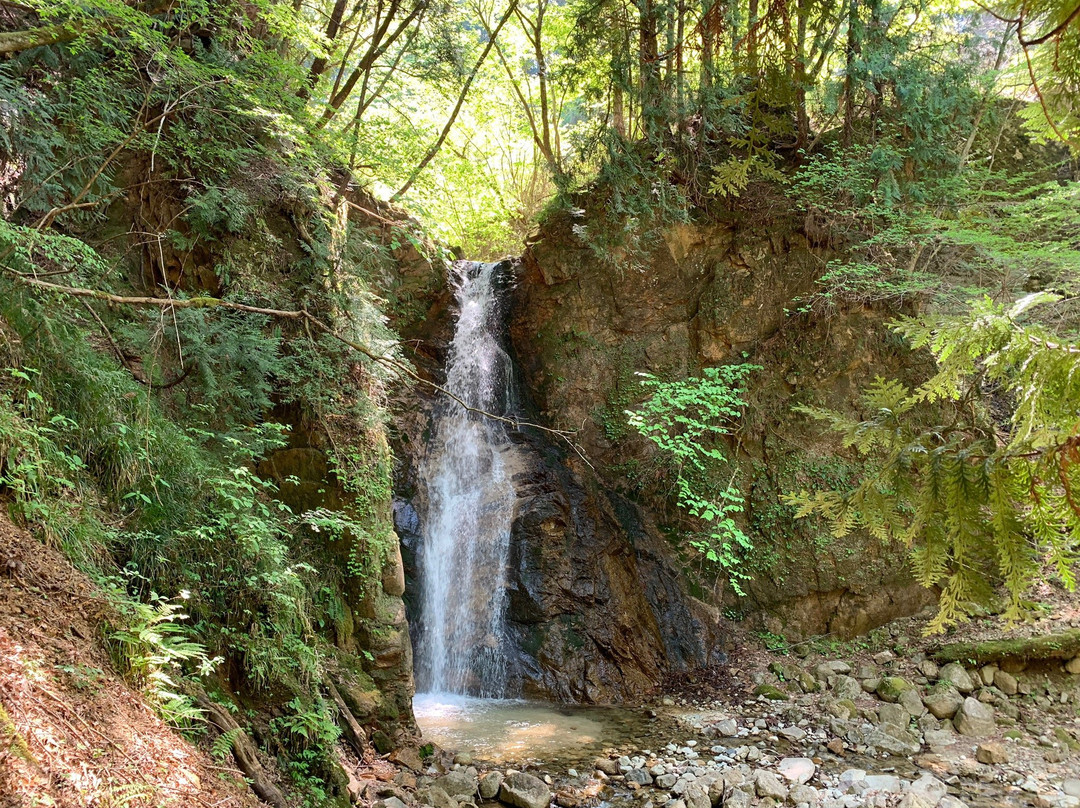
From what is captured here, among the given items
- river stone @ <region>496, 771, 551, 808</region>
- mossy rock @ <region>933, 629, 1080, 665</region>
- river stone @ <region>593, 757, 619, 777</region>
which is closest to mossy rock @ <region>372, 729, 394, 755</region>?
river stone @ <region>496, 771, 551, 808</region>

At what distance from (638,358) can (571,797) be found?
7093 millimetres

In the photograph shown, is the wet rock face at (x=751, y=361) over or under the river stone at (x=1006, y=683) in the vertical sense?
over

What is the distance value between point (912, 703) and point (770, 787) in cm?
290

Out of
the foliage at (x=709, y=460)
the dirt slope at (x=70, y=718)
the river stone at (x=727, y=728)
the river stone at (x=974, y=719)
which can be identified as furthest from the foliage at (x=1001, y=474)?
the foliage at (x=709, y=460)

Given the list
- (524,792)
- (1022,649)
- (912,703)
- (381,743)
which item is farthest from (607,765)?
(1022,649)

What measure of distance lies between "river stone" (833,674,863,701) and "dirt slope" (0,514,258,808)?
280 inches

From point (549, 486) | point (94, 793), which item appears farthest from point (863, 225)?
point (94, 793)

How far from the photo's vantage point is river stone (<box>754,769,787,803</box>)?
5407mm

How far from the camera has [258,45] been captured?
5.48 meters

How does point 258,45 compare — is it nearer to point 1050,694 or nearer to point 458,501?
point 458,501

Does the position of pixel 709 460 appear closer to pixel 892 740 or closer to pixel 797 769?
pixel 892 740

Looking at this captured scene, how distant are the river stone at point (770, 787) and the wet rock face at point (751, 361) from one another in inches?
145

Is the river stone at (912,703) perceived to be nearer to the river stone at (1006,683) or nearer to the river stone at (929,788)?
the river stone at (1006,683)

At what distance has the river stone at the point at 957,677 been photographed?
24.1 feet
